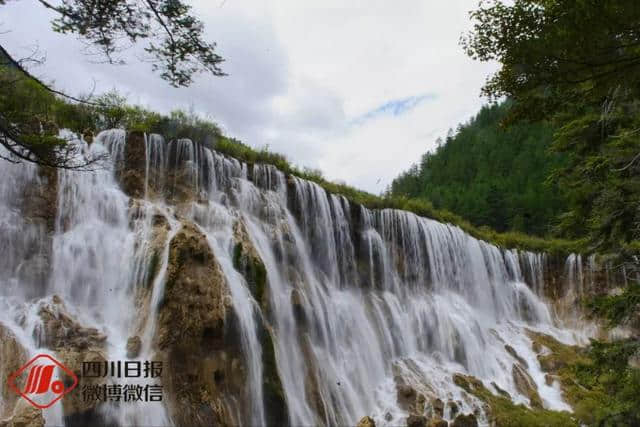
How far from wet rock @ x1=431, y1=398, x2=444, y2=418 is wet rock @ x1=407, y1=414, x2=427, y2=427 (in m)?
0.83

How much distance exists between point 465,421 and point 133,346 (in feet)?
26.6

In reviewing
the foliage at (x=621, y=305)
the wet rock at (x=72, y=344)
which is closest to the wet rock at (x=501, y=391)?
the foliage at (x=621, y=305)

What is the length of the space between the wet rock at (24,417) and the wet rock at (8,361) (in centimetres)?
14

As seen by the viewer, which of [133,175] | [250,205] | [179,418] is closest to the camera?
[179,418]

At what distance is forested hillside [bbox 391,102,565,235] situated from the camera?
45156mm

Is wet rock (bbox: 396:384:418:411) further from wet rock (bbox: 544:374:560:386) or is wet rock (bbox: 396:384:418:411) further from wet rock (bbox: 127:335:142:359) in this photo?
wet rock (bbox: 127:335:142:359)

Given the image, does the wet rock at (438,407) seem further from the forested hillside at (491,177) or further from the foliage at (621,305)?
the forested hillside at (491,177)

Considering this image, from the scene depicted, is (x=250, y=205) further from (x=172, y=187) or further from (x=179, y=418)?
(x=179, y=418)

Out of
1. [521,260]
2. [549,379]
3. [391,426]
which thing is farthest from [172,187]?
[521,260]

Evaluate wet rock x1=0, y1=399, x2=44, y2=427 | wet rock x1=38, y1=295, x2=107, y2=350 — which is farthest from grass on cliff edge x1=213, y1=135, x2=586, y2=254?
wet rock x1=0, y1=399, x2=44, y2=427

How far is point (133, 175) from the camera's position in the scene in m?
11.7

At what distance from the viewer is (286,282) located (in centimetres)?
1216

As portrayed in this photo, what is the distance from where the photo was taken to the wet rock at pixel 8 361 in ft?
21.0

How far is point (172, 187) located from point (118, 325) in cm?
475
